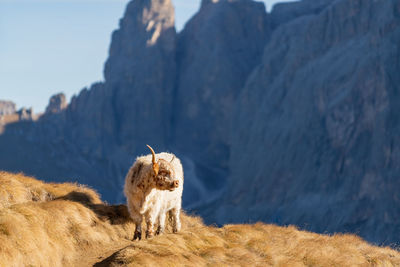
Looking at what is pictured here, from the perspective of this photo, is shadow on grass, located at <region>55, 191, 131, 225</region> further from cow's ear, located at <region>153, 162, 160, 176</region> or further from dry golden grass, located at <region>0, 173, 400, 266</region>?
cow's ear, located at <region>153, 162, 160, 176</region>

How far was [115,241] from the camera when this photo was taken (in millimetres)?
18844

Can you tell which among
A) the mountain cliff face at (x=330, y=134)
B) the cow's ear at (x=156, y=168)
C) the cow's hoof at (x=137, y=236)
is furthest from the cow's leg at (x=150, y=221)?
the mountain cliff face at (x=330, y=134)

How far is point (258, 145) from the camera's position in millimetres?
183500

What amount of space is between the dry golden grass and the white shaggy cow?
86 cm

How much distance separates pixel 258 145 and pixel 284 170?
2042 cm

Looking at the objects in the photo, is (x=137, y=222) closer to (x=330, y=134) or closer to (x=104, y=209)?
(x=104, y=209)

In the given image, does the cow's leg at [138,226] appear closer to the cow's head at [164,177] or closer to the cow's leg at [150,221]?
the cow's leg at [150,221]

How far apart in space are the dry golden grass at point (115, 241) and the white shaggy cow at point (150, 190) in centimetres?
86

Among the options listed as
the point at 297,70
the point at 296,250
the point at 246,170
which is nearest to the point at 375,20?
the point at 297,70

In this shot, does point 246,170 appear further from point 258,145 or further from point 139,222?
point 139,222

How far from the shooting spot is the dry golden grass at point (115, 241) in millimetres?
15172

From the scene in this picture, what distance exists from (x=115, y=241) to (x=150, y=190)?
205 cm

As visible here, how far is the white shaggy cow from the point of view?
18344mm

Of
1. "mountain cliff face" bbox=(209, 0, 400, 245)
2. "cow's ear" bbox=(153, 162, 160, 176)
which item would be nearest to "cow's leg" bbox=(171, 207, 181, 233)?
"cow's ear" bbox=(153, 162, 160, 176)
